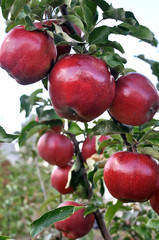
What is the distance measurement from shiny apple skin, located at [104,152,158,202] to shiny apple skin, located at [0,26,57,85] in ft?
1.33

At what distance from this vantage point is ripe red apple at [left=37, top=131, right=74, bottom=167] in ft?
5.27

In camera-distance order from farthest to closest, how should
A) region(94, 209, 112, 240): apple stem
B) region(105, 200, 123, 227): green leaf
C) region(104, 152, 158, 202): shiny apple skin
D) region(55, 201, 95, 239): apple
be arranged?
region(55, 201, 95, 239): apple
region(94, 209, 112, 240): apple stem
region(105, 200, 123, 227): green leaf
region(104, 152, 158, 202): shiny apple skin

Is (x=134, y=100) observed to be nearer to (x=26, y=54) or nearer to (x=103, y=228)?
(x=26, y=54)

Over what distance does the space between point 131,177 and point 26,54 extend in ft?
1.75

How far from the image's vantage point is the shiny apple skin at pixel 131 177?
36.0 inches

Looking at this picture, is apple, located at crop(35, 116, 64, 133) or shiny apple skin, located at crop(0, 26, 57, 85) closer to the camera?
shiny apple skin, located at crop(0, 26, 57, 85)

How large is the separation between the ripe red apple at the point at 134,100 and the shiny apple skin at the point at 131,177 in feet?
0.44

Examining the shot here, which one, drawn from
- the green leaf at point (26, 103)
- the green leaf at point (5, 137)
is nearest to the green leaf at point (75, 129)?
the green leaf at point (26, 103)

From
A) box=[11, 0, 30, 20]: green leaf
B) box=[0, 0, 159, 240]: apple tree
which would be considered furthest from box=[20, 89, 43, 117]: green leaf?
box=[11, 0, 30, 20]: green leaf

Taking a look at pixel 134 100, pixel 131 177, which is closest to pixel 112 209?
pixel 131 177

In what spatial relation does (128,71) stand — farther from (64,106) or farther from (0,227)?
(0,227)

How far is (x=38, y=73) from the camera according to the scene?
85cm

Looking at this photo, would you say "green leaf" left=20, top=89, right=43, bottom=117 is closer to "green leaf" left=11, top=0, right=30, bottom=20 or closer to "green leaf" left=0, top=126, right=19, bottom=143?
"green leaf" left=0, top=126, right=19, bottom=143

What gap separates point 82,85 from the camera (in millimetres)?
804
